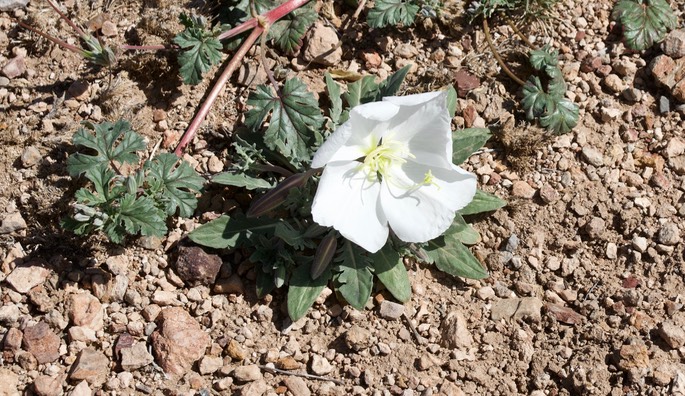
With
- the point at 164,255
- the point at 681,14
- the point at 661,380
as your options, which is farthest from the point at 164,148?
the point at 681,14

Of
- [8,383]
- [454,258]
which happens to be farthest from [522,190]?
[8,383]

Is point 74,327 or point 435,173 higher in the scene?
point 435,173

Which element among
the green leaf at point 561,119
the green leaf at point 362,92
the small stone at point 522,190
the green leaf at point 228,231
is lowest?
the small stone at point 522,190

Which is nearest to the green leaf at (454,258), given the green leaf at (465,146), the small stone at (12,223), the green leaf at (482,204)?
the green leaf at (482,204)

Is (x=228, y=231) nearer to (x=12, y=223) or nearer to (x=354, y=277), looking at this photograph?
(x=354, y=277)

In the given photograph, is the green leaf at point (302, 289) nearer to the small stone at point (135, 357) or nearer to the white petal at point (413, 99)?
the small stone at point (135, 357)

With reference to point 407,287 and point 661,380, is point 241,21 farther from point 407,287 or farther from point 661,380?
point 661,380

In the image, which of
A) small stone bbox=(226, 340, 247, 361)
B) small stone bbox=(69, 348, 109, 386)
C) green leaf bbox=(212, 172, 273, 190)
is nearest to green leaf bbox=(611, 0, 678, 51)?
green leaf bbox=(212, 172, 273, 190)
